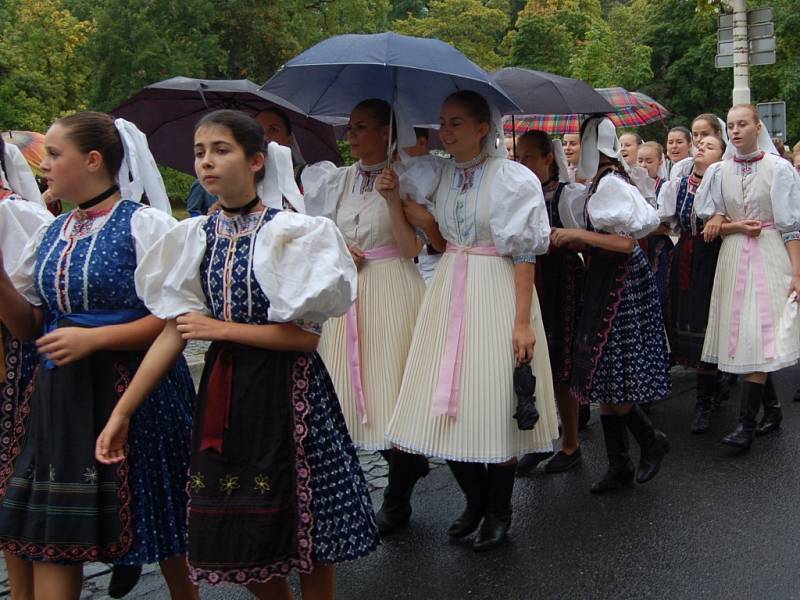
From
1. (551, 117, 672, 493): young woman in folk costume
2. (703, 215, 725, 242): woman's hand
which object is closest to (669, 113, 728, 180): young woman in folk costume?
(703, 215, 725, 242): woman's hand

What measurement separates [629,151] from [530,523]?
13.2 feet

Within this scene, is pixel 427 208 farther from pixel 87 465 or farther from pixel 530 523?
pixel 87 465

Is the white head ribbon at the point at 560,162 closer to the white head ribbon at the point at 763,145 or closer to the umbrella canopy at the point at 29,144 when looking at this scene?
the white head ribbon at the point at 763,145

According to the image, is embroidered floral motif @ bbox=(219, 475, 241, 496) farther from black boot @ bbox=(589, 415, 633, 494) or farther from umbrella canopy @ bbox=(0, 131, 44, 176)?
umbrella canopy @ bbox=(0, 131, 44, 176)

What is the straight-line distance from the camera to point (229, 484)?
2.75m

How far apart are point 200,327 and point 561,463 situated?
299 cm

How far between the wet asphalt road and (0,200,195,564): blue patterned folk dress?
916mm

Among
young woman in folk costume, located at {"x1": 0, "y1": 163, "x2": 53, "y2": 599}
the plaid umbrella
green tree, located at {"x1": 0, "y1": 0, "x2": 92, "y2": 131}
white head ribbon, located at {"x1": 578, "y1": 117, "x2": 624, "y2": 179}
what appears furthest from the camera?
green tree, located at {"x1": 0, "y1": 0, "x2": 92, "y2": 131}

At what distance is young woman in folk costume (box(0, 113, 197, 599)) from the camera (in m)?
2.88

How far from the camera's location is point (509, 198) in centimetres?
388

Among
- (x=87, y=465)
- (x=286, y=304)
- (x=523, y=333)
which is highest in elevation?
(x=286, y=304)

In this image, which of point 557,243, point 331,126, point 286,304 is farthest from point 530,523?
point 331,126

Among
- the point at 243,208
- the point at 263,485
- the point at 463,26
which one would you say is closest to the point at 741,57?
the point at 243,208

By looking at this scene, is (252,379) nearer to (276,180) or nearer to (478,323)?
(276,180)
